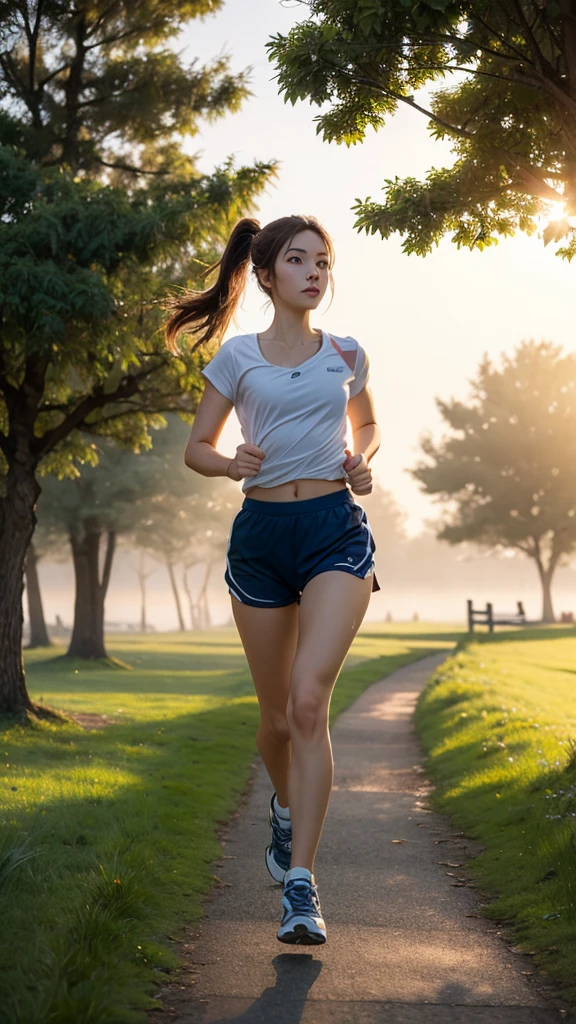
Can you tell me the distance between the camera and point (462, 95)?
7152 millimetres

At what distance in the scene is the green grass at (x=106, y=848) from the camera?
3.22m

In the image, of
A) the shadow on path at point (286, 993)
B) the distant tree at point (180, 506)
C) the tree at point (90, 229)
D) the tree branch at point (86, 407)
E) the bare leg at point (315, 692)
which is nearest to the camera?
the shadow on path at point (286, 993)

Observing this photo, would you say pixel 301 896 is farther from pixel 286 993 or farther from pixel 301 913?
pixel 286 993

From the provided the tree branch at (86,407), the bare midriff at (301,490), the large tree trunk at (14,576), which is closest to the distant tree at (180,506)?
the tree branch at (86,407)

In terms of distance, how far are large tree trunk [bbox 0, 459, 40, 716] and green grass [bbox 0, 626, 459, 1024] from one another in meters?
0.52

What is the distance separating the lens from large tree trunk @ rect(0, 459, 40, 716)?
1130cm

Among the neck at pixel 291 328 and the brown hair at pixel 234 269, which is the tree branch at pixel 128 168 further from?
the neck at pixel 291 328

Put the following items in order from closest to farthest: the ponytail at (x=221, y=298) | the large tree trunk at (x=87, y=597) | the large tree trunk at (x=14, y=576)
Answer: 1. the ponytail at (x=221, y=298)
2. the large tree trunk at (x=14, y=576)
3. the large tree trunk at (x=87, y=597)

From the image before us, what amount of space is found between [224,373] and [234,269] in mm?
708

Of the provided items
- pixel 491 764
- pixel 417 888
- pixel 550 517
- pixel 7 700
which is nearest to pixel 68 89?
pixel 7 700

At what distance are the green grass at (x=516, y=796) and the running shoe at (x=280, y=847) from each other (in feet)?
3.20

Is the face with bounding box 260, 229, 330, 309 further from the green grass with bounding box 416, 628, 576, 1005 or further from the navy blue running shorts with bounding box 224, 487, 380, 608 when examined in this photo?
the green grass with bounding box 416, 628, 576, 1005

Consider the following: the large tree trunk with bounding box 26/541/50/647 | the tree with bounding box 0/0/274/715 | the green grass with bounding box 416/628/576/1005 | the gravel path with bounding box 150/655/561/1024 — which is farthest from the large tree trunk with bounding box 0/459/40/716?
the large tree trunk with bounding box 26/541/50/647

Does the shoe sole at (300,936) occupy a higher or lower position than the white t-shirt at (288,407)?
lower
